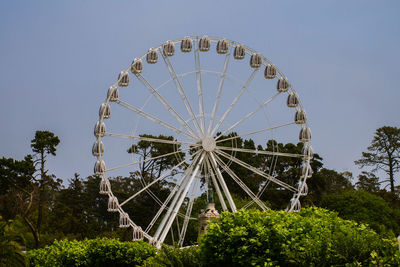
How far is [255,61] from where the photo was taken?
113 feet

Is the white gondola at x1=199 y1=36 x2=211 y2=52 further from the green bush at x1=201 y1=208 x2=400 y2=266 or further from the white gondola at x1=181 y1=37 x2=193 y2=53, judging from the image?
the green bush at x1=201 y1=208 x2=400 y2=266

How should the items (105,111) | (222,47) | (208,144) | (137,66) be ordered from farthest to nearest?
(222,47)
(137,66)
(208,144)
(105,111)

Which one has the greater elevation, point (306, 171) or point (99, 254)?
point (306, 171)

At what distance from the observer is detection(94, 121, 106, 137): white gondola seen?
103 ft

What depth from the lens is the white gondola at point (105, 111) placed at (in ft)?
104

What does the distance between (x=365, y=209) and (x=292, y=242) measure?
44249 millimetres

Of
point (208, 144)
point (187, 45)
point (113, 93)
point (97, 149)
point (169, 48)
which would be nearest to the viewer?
point (97, 149)

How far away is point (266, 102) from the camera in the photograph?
3416 cm

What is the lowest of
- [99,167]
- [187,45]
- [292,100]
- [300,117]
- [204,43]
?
[99,167]

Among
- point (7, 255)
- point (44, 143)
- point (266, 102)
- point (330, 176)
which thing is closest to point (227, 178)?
point (330, 176)

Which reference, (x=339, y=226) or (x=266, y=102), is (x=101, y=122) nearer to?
(x=266, y=102)

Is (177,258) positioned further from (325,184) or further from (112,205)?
(325,184)

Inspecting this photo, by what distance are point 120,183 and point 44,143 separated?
2542 cm

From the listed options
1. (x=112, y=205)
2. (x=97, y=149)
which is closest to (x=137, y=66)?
(x=97, y=149)
